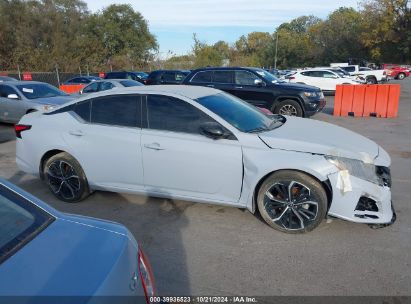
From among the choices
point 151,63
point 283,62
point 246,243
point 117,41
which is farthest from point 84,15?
point 246,243

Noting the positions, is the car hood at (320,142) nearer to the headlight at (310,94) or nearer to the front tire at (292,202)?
the front tire at (292,202)

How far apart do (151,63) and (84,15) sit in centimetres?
1051

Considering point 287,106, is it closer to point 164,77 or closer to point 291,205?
point 291,205

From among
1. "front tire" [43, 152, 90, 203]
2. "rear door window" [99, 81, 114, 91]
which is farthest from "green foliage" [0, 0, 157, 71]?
"front tire" [43, 152, 90, 203]

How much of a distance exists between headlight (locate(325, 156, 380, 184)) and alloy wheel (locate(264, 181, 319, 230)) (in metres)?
0.39

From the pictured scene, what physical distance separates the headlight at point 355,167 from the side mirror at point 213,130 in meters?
Answer: 1.12

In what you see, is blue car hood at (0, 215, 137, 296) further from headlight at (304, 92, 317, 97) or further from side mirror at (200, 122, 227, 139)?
headlight at (304, 92, 317, 97)

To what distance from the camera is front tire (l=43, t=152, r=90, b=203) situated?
4789mm

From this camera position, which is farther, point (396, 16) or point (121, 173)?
point (396, 16)

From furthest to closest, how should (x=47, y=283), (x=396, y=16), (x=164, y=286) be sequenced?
(x=396, y=16)
(x=164, y=286)
(x=47, y=283)

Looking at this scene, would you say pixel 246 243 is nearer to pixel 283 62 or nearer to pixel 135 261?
pixel 135 261

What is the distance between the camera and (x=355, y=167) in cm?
373

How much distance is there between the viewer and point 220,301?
2.92m

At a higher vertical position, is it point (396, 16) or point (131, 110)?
point (396, 16)
